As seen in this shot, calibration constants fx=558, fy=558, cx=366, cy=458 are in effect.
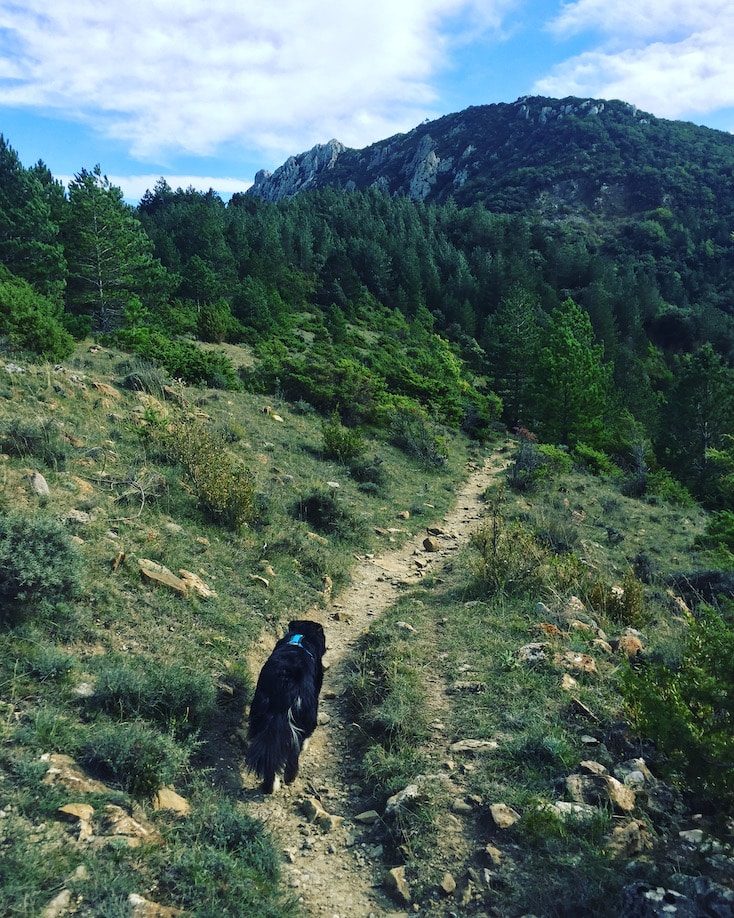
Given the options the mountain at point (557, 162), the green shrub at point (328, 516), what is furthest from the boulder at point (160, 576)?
the mountain at point (557, 162)

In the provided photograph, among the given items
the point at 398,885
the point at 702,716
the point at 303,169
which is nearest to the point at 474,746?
the point at 398,885

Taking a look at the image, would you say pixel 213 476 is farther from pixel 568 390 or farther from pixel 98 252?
pixel 98 252

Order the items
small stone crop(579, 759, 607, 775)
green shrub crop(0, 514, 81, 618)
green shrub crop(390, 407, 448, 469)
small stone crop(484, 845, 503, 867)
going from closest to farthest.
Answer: small stone crop(484, 845, 503, 867), small stone crop(579, 759, 607, 775), green shrub crop(0, 514, 81, 618), green shrub crop(390, 407, 448, 469)

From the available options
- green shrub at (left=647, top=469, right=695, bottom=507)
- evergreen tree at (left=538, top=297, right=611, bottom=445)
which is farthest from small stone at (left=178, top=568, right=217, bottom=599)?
evergreen tree at (left=538, top=297, right=611, bottom=445)

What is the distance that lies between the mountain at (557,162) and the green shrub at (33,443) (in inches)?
3841

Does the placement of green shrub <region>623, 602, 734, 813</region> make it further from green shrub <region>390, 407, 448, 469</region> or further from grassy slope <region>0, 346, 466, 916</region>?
green shrub <region>390, 407, 448, 469</region>

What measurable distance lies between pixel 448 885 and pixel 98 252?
2887cm

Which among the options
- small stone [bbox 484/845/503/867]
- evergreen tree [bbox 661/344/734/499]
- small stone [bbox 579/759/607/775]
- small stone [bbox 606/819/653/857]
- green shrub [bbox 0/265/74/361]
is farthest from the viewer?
evergreen tree [bbox 661/344/734/499]

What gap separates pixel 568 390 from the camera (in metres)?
23.8

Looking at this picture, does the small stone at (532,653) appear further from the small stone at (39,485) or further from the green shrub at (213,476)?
the small stone at (39,485)

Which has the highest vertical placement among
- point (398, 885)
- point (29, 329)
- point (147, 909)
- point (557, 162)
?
point (557, 162)

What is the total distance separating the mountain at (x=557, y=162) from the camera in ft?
299

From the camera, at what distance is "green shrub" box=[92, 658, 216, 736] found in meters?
4.49

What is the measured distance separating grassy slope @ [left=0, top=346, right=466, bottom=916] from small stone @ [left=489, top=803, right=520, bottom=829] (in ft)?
5.08
